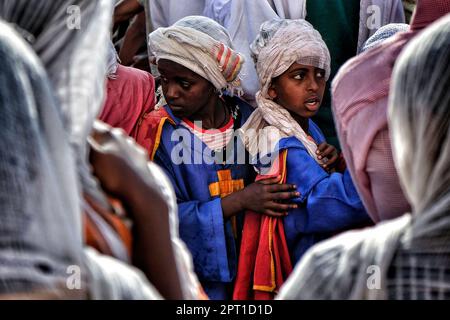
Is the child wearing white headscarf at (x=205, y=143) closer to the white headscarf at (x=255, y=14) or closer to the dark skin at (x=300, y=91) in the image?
the dark skin at (x=300, y=91)

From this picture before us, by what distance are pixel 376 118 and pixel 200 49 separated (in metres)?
1.63

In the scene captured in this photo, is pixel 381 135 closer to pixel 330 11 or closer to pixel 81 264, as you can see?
pixel 81 264

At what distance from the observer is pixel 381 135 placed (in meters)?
2.79

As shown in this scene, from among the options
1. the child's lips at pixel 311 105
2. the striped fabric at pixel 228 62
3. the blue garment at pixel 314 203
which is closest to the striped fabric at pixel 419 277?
the blue garment at pixel 314 203

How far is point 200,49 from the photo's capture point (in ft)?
14.2

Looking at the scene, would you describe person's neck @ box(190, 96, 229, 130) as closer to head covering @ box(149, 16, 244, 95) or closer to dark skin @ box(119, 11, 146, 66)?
head covering @ box(149, 16, 244, 95)

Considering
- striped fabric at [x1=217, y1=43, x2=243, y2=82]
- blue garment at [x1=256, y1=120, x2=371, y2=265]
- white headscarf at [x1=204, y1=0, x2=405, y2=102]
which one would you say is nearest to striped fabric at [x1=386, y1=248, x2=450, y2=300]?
blue garment at [x1=256, y1=120, x2=371, y2=265]

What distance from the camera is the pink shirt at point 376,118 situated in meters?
2.79

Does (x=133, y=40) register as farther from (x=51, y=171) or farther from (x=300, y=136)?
(x=51, y=171)

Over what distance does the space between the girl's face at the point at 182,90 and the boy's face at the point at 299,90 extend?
11.5 inches

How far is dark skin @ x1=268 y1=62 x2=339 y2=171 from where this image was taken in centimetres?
430

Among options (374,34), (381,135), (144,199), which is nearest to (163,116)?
(374,34)

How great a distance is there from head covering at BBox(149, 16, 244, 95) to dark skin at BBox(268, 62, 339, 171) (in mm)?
203
